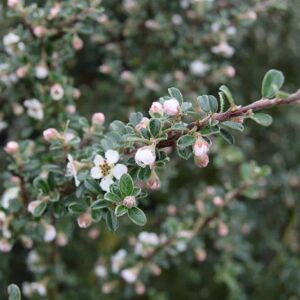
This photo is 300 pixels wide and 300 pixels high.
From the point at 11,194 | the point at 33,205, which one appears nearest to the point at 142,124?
the point at 33,205

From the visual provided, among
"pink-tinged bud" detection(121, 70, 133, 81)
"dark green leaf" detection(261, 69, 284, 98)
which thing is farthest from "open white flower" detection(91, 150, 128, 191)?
"pink-tinged bud" detection(121, 70, 133, 81)

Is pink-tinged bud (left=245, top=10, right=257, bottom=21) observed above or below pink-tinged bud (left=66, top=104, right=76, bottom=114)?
above

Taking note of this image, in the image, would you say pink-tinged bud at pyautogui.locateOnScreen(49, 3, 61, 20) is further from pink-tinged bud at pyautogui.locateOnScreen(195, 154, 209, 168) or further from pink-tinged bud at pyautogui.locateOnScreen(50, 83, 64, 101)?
pink-tinged bud at pyautogui.locateOnScreen(195, 154, 209, 168)

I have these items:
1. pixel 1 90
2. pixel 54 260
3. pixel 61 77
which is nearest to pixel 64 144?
pixel 61 77

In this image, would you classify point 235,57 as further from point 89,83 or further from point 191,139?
point 191,139

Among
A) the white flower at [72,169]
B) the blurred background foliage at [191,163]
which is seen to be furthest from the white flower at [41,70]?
the white flower at [72,169]

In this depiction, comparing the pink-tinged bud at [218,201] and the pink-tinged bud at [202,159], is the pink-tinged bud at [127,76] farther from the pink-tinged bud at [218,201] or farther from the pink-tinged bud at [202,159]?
the pink-tinged bud at [202,159]
